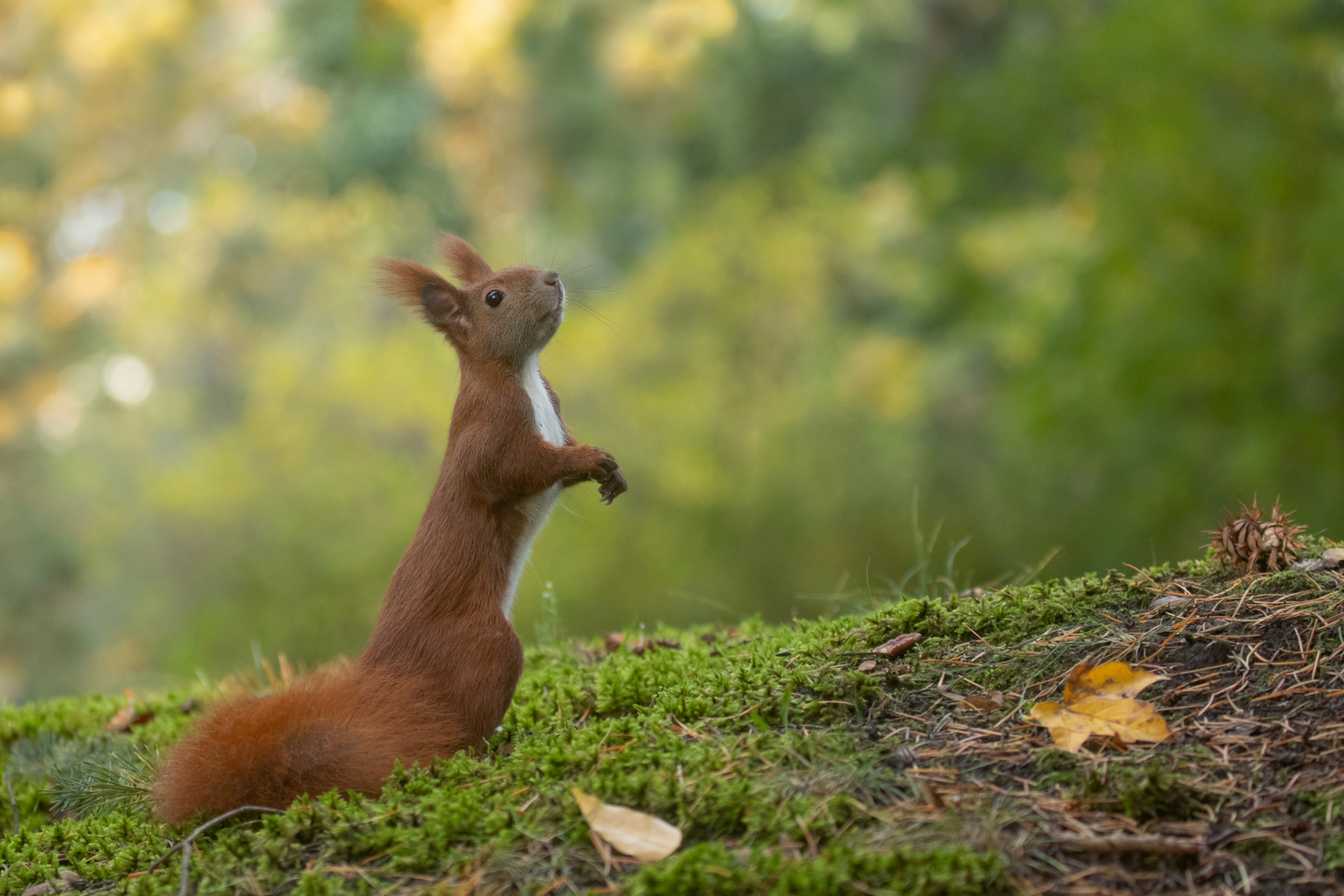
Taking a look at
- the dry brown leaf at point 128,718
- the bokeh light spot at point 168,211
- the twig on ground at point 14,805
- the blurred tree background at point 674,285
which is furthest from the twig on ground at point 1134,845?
the bokeh light spot at point 168,211

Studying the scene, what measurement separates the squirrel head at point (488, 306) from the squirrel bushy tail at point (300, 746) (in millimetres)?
864

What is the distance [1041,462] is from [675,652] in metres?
6.97

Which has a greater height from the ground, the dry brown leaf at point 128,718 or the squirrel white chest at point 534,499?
the squirrel white chest at point 534,499

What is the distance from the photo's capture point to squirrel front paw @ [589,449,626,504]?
8.30 ft

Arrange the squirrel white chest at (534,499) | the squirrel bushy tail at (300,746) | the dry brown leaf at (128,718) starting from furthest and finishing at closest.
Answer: the dry brown leaf at (128,718) < the squirrel white chest at (534,499) < the squirrel bushy tail at (300,746)

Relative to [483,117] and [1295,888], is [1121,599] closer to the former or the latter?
[1295,888]

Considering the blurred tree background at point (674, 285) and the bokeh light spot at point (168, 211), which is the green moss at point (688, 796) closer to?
the blurred tree background at point (674, 285)

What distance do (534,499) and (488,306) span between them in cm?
51

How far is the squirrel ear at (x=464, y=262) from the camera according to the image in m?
2.94

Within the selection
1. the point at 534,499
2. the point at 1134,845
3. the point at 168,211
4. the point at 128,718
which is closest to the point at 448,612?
the point at 534,499

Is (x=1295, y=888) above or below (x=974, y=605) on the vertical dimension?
below

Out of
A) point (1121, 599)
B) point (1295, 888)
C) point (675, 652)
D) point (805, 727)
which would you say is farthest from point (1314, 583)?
point (675, 652)

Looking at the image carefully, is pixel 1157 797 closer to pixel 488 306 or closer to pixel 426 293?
pixel 488 306

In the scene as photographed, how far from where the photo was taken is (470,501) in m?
2.51
